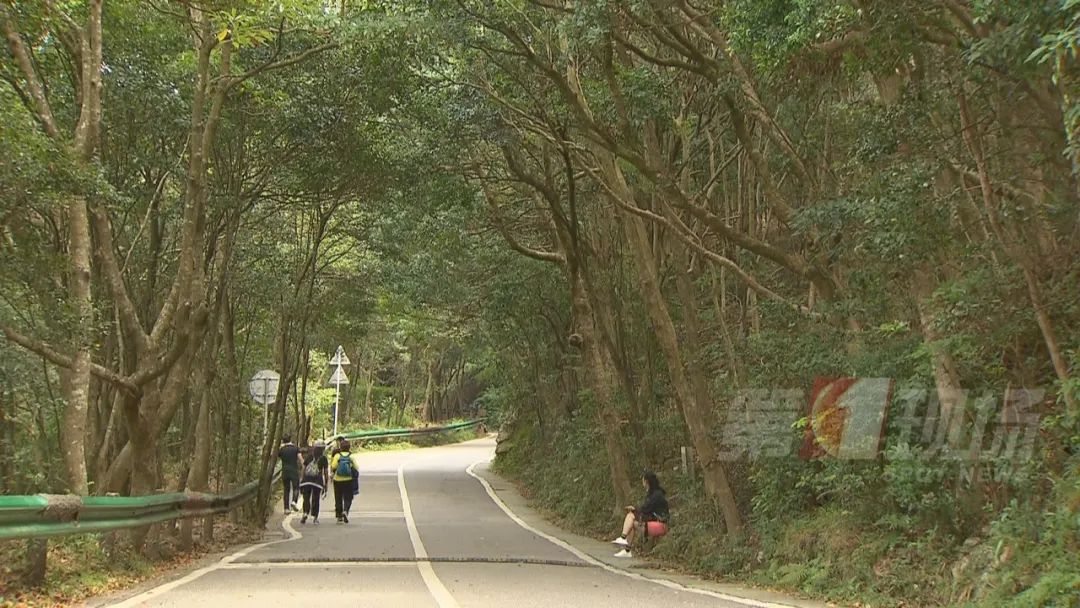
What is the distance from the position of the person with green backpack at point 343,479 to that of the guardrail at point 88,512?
13.7ft

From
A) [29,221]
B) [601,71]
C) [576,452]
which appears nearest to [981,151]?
[601,71]

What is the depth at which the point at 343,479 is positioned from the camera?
18.3 meters

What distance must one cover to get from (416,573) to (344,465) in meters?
7.89

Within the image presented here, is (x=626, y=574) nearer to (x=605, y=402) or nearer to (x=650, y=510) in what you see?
(x=650, y=510)

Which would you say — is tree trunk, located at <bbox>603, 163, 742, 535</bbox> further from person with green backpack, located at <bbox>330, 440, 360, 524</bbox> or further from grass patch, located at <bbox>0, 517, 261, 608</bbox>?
→ person with green backpack, located at <bbox>330, 440, 360, 524</bbox>

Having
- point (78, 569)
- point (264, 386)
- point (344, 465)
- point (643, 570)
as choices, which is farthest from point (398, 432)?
point (78, 569)

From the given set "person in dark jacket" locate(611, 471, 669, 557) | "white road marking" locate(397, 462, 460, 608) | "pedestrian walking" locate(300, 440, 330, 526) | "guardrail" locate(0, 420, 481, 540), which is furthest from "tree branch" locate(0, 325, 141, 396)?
"pedestrian walking" locate(300, 440, 330, 526)

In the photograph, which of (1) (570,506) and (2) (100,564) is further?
(1) (570,506)

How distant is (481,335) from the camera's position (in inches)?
1229

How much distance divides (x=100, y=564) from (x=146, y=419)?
243 cm

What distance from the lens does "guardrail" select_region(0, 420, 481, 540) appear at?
23.5 feet

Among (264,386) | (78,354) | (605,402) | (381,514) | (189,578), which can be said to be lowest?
(381,514)

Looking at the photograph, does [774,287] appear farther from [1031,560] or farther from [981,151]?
[1031,560]

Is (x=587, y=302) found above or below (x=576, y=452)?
above
